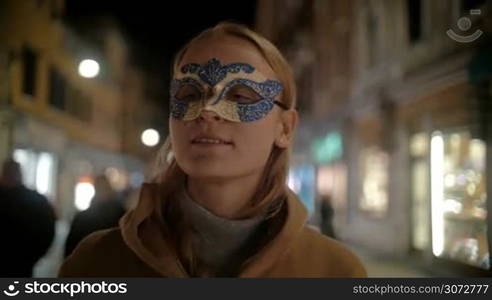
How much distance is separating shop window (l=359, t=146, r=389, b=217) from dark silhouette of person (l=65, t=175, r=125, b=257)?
0.63 m

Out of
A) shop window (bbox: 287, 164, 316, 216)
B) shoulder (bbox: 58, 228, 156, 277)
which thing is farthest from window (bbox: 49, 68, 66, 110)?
shop window (bbox: 287, 164, 316, 216)

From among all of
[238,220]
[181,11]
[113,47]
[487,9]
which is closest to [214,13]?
[181,11]

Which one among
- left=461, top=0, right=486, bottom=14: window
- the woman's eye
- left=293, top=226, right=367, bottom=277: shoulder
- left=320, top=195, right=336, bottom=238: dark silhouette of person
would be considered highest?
left=461, top=0, right=486, bottom=14: window

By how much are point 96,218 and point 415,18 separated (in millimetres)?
961

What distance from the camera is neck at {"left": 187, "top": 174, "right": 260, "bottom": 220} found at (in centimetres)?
88

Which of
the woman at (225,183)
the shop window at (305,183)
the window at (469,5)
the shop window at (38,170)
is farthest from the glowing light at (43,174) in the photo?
the window at (469,5)

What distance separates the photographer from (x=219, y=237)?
86 centimetres

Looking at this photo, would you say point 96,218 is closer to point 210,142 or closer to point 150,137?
point 150,137

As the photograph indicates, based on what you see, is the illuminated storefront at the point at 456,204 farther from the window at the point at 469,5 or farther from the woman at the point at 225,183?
the woman at the point at 225,183

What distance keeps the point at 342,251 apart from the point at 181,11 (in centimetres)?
64

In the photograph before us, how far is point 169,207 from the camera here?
0.92 meters

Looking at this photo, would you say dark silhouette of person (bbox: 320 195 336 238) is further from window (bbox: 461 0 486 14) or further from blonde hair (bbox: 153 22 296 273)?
window (bbox: 461 0 486 14)

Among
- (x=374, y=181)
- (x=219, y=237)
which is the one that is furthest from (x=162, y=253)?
(x=374, y=181)

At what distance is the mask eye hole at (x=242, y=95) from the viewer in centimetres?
88
